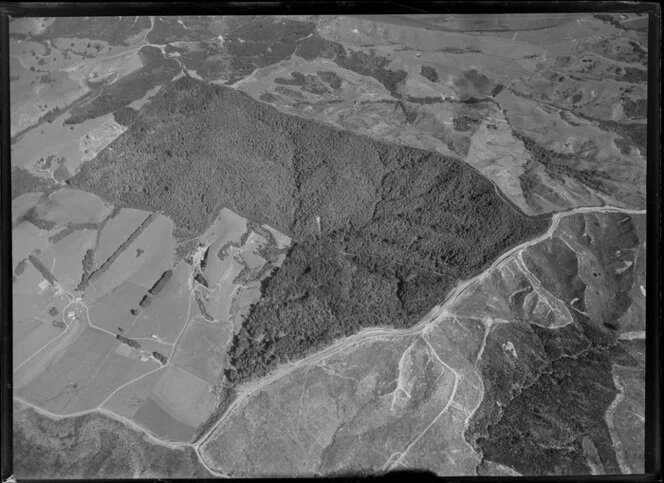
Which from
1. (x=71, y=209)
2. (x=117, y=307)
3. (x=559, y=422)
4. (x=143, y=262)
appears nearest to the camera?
(x=559, y=422)

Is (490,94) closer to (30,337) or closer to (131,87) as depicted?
(131,87)

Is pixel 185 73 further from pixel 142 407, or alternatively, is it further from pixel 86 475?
pixel 86 475

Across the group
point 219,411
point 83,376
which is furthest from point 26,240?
point 219,411

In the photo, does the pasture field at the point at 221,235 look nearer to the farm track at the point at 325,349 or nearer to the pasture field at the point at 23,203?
the farm track at the point at 325,349

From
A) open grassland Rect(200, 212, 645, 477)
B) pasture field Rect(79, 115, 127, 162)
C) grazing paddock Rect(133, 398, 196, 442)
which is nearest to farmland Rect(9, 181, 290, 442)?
grazing paddock Rect(133, 398, 196, 442)

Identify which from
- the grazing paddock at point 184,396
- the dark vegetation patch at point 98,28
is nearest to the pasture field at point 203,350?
the grazing paddock at point 184,396

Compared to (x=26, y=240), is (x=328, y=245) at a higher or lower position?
lower

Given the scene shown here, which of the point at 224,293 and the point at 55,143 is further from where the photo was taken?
the point at 55,143
